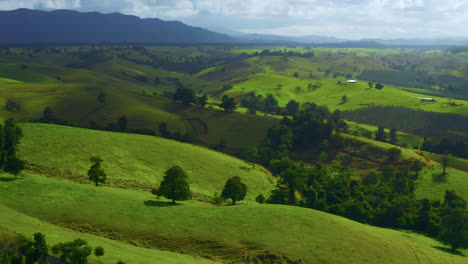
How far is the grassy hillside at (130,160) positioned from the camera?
86.4 metres

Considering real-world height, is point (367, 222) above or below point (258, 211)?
below

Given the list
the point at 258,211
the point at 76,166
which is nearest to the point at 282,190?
the point at 258,211

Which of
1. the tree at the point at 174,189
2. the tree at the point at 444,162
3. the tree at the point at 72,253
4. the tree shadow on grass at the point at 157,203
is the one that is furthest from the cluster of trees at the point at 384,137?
the tree at the point at 72,253

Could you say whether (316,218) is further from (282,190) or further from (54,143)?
(54,143)

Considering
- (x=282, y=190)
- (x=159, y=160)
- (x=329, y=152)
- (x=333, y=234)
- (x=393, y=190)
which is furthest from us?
(x=329, y=152)

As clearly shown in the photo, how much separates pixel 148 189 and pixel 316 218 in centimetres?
4454

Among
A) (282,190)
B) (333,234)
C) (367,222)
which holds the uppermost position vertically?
(333,234)

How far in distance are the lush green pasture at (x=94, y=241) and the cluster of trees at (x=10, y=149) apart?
1464 cm

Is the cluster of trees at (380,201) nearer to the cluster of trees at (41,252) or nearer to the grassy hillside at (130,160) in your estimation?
the grassy hillside at (130,160)

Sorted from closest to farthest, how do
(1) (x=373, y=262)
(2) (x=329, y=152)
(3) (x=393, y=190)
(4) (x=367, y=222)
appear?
(1) (x=373, y=262), (4) (x=367, y=222), (3) (x=393, y=190), (2) (x=329, y=152)

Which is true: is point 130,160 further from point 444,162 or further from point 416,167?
point 444,162

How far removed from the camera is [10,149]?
81.2 m

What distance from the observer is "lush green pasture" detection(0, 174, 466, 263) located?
55.2 metres

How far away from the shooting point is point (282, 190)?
99875 millimetres
